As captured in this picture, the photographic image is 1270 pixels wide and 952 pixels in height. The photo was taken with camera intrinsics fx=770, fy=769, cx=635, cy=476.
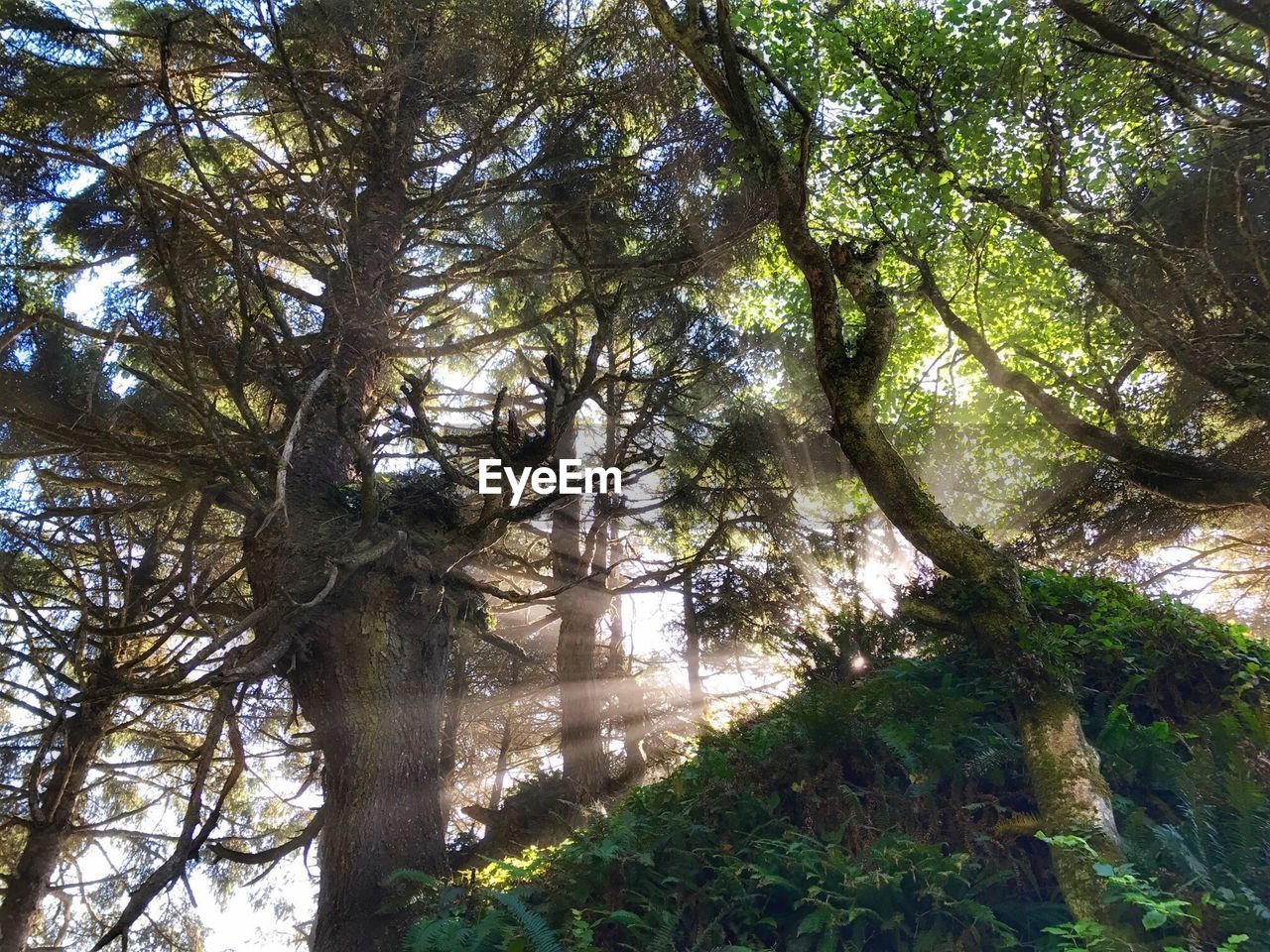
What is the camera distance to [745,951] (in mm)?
3523

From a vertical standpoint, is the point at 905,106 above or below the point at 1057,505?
above

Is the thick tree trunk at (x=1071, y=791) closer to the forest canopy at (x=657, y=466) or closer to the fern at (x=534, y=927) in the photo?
the forest canopy at (x=657, y=466)

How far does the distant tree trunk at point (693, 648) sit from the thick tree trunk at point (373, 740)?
3126mm

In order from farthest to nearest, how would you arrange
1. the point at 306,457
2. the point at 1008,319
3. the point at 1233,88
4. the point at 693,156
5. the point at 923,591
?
the point at 1008,319, the point at 693,156, the point at 306,457, the point at 923,591, the point at 1233,88

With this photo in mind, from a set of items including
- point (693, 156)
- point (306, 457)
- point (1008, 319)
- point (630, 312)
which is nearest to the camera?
point (306, 457)

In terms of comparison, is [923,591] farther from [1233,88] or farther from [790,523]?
[1233,88]

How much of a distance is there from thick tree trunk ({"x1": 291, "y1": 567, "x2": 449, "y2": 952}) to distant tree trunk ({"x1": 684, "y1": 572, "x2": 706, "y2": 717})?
3126 millimetres

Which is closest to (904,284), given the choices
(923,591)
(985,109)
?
(985,109)

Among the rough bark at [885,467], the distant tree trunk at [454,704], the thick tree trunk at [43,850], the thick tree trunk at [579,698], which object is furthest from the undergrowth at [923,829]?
the thick tree trunk at [43,850]

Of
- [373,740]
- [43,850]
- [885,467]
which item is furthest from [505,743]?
[885,467]

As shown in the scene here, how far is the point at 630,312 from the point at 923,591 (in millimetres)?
4457

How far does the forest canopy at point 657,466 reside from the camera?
4160 mm

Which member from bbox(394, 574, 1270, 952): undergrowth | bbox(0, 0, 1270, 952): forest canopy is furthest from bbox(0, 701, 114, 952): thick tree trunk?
bbox(394, 574, 1270, 952): undergrowth

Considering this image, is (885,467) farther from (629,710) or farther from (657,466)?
(629,710)
